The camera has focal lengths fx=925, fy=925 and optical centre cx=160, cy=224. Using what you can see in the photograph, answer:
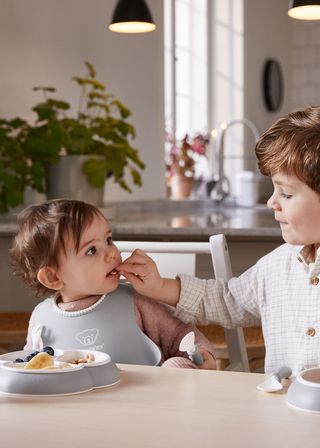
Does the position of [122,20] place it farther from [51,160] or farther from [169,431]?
[169,431]

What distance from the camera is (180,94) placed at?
5.88 m

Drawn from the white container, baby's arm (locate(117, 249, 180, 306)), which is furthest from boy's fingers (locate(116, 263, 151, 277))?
the white container

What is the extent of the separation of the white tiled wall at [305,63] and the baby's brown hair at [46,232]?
607 cm

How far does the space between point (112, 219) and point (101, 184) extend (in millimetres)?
165

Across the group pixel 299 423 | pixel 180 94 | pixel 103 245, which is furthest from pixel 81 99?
pixel 299 423

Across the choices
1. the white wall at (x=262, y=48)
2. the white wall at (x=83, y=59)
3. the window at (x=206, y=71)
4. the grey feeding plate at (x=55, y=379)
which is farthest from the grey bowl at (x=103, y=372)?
the white wall at (x=262, y=48)

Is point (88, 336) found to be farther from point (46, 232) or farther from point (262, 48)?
point (262, 48)

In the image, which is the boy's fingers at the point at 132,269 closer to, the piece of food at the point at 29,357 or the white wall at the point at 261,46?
the piece of food at the point at 29,357

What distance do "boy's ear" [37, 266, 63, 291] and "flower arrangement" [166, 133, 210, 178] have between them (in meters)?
3.58

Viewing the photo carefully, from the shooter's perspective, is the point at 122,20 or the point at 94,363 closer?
the point at 94,363

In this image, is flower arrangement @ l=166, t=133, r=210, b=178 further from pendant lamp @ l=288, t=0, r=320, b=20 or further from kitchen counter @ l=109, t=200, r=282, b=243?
pendant lamp @ l=288, t=0, r=320, b=20

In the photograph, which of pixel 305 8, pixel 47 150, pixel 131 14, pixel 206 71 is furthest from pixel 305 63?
pixel 47 150

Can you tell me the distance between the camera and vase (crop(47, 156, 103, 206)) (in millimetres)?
3709

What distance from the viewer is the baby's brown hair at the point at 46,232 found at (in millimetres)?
1835
